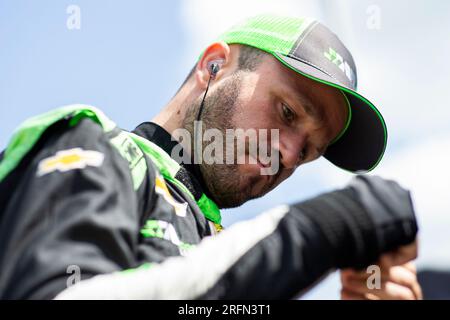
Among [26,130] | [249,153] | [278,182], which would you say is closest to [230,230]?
[26,130]

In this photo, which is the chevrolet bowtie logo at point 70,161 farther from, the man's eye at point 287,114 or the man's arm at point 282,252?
the man's eye at point 287,114

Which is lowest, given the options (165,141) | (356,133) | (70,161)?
(356,133)

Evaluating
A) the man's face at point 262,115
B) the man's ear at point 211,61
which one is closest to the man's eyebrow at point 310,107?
the man's face at point 262,115

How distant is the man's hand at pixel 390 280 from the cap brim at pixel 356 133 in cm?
102

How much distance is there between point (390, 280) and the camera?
1.00 meters

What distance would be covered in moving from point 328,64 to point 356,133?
45 centimetres

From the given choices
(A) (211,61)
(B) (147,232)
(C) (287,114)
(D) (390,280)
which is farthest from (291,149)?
(D) (390,280)

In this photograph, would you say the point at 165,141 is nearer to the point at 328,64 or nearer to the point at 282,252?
the point at 328,64

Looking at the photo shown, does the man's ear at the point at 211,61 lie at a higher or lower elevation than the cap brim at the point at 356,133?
higher

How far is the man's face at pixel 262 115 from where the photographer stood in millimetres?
1986

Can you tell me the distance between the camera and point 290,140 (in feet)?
6.63

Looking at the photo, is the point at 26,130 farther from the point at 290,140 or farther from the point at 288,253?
the point at 290,140

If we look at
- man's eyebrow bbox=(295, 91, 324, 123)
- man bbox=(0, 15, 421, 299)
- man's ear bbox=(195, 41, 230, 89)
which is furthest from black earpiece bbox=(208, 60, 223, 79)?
man bbox=(0, 15, 421, 299)

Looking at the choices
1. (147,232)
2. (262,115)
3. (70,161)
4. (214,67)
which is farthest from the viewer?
(214,67)
